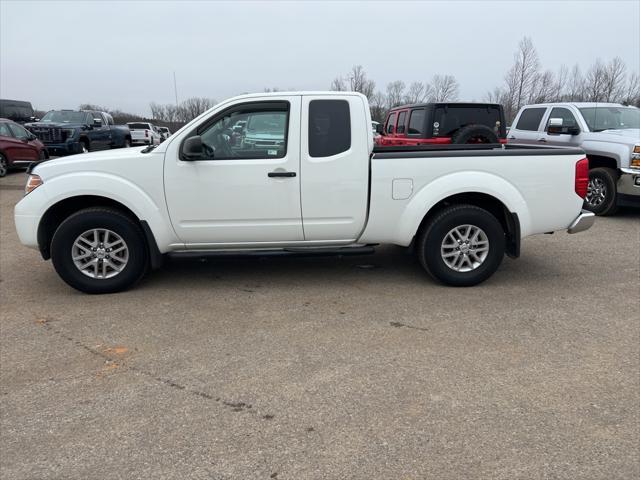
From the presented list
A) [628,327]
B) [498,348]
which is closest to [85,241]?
[498,348]

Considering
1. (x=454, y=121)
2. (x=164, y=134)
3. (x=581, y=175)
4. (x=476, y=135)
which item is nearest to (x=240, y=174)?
(x=581, y=175)

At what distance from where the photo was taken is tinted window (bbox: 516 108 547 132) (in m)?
10.4

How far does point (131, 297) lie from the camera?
488 cm

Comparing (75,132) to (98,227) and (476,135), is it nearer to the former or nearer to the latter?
(476,135)

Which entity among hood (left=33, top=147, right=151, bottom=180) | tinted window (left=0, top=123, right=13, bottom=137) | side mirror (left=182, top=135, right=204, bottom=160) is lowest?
hood (left=33, top=147, right=151, bottom=180)

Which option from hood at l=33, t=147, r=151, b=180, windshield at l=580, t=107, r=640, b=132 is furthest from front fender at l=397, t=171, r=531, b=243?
windshield at l=580, t=107, r=640, b=132

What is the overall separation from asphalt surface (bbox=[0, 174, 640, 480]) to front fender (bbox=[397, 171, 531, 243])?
74 cm

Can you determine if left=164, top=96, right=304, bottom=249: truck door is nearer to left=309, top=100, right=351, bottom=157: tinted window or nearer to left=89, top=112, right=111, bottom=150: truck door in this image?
left=309, top=100, right=351, bottom=157: tinted window

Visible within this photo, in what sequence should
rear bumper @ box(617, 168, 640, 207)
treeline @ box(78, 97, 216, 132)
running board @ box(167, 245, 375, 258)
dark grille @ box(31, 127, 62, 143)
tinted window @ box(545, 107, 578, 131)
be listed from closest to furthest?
running board @ box(167, 245, 375, 258) < rear bumper @ box(617, 168, 640, 207) < tinted window @ box(545, 107, 578, 131) < dark grille @ box(31, 127, 62, 143) < treeline @ box(78, 97, 216, 132)

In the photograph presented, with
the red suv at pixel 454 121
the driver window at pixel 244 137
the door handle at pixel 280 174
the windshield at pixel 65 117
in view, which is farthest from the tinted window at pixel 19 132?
the door handle at pixel 280 174

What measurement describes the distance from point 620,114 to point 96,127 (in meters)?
17.3

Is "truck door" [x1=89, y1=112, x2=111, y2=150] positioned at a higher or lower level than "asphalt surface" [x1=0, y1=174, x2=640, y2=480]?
higher

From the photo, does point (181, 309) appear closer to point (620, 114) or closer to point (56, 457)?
point (56, 457)

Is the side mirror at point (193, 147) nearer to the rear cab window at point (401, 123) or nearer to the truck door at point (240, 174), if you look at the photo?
the truck door at point (240, 174)
